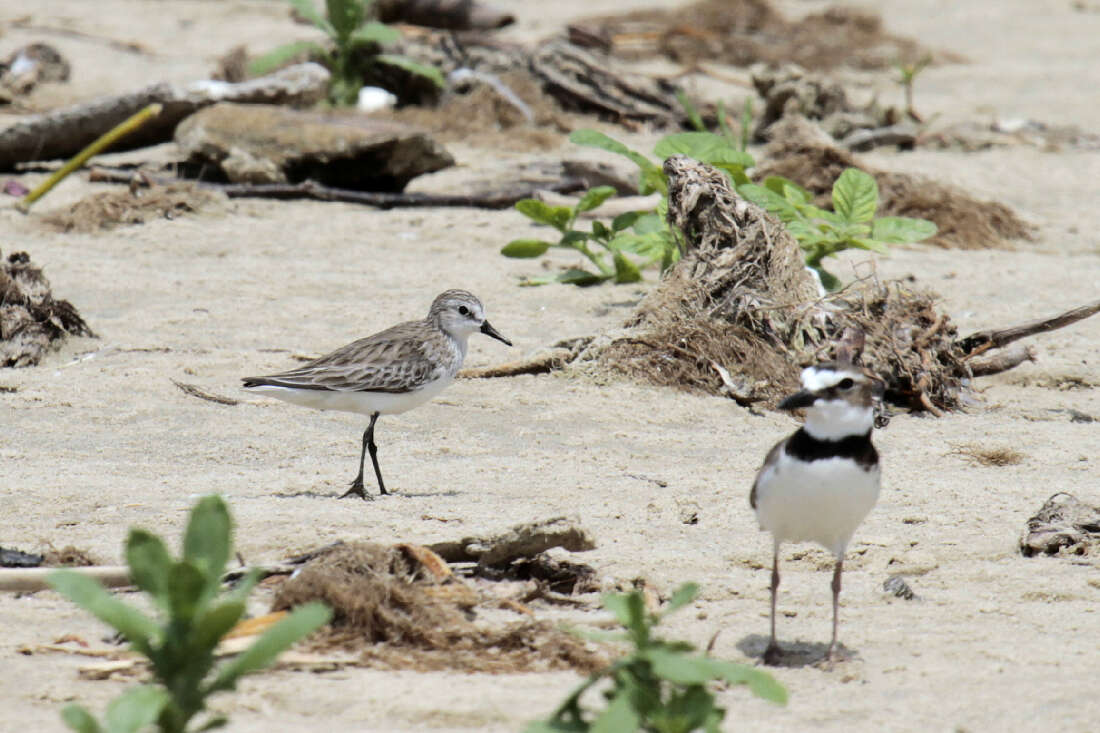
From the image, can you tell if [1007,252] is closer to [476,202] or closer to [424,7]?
[476,202]

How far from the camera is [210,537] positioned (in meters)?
3.34

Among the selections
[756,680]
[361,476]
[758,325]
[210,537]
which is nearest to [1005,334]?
[758,325]

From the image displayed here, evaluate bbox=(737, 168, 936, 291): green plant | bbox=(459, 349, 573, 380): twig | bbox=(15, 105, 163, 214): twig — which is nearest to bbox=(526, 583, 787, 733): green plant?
bbox=(459, 349, 573, 380): twig

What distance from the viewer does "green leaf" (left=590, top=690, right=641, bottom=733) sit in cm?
321

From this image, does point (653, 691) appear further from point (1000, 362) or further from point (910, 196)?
point (910, 196)

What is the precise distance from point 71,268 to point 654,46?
32.5 ft

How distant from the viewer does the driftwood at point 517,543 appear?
5.11 m

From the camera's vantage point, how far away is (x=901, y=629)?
4887 mm

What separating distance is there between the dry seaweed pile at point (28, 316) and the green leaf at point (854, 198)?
4424mm

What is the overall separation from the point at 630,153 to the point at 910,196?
3304 millimetres

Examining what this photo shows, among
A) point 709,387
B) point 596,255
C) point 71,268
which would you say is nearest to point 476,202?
point 596,255

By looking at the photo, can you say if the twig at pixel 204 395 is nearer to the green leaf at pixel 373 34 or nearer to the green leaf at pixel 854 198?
the green leaf at pixel 854 198

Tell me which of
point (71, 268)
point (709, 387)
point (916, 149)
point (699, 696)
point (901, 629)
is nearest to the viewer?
point (699, 696)

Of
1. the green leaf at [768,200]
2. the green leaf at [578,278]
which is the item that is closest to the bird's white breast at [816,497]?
the green leaf at [768,200]
